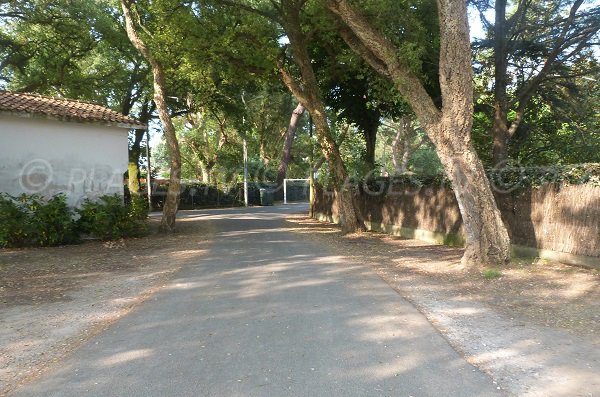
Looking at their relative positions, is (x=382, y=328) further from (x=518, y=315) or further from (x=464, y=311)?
(x=518, y=315)

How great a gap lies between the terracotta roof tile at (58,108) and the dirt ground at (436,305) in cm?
425

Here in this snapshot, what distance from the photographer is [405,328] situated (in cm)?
532

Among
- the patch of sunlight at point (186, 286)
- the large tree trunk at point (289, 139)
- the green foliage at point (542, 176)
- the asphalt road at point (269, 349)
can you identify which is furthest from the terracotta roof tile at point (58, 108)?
the large tree trunk at point (289, 139)

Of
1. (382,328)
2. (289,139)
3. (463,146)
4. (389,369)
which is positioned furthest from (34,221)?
(289,139)

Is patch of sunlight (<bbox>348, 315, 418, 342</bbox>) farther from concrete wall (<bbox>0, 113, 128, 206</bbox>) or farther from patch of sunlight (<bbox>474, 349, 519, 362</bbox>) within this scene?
concrete wall (<bbox>0, 113, 128, 206</bbox>)

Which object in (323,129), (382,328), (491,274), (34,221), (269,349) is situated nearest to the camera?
(269,349)

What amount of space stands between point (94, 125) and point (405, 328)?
42.7 feet

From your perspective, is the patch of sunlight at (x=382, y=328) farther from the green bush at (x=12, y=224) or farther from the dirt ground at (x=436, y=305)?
the green bush at (x=12, y=224)

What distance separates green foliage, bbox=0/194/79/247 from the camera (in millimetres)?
12492

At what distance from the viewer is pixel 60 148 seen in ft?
47.0

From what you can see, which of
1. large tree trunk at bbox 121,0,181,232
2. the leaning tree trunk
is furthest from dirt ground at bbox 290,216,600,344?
large tree trunk at bbox 121,0,181,232

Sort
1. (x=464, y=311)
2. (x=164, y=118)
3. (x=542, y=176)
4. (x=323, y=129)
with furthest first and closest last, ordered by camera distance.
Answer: (x=164, y=118)
(x=323, y=129)
(x=542, y=176)
(x=464, y=311)

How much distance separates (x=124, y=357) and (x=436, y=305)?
4165mm

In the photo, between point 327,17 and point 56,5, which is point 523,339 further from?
point 56,5
